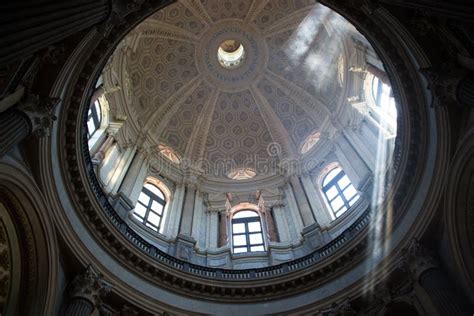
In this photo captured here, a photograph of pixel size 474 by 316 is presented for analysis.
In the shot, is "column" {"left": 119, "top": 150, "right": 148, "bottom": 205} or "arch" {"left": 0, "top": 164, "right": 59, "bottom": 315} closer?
"arch" {"left": 0, "top": 164, "right": 59, "bottom": 315}

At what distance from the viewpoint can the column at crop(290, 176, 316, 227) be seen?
21661mm

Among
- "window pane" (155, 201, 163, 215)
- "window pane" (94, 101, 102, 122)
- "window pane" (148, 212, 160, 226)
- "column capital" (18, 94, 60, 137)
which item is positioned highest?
"window pane" (94, 101, 102, 122)

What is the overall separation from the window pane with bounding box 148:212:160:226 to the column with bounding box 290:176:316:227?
282 inches

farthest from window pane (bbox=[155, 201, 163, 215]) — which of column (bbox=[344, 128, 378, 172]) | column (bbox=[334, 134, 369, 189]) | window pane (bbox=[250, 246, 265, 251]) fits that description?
column (bbox=[344, 128, 378, 172])

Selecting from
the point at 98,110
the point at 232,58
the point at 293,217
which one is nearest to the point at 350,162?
the point at 293,217

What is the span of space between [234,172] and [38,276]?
16.8m

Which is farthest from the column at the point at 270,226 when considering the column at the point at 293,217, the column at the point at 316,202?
the column at the point at 316,202

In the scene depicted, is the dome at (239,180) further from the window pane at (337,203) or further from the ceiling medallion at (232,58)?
the ceiling medallion at (232,58)

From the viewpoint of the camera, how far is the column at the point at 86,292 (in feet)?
41.8

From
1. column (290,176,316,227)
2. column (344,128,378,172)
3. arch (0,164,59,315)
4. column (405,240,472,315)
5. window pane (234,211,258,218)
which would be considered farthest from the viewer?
window pane (234,211,258,218)

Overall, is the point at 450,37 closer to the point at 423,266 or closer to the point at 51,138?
the point at 423,266

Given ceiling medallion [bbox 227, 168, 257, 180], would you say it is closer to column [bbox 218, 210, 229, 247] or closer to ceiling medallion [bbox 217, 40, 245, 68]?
column [bbox 218, 210, 229, 247]

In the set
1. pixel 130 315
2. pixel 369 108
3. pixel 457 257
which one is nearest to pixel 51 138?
pixel 130 315

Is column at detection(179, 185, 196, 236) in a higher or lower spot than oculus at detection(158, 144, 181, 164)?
lower
